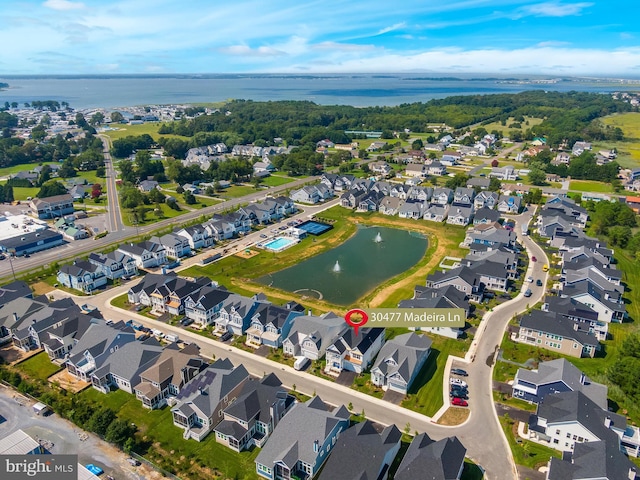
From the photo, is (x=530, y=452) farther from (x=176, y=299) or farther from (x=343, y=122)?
(x=343, y=122)

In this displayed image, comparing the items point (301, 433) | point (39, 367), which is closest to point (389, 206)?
point (301, 433)

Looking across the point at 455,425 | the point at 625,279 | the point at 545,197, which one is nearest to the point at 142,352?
the point at 455,425

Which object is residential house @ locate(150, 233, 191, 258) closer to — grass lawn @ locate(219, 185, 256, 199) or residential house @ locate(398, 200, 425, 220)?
grass lawn @ locate(219, 185, 256, 199)

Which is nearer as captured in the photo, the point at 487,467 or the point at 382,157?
the point at 487,467

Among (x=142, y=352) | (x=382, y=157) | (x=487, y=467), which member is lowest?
(x=487, y=467)

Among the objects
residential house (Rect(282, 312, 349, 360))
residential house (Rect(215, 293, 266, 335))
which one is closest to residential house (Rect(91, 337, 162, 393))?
residential house (Rect(215, 293, 266, 335))

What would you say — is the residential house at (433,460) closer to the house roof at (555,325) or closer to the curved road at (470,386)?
the curved road at (470,386)

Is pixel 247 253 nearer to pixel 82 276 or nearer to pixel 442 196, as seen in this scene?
pixel 82 276
